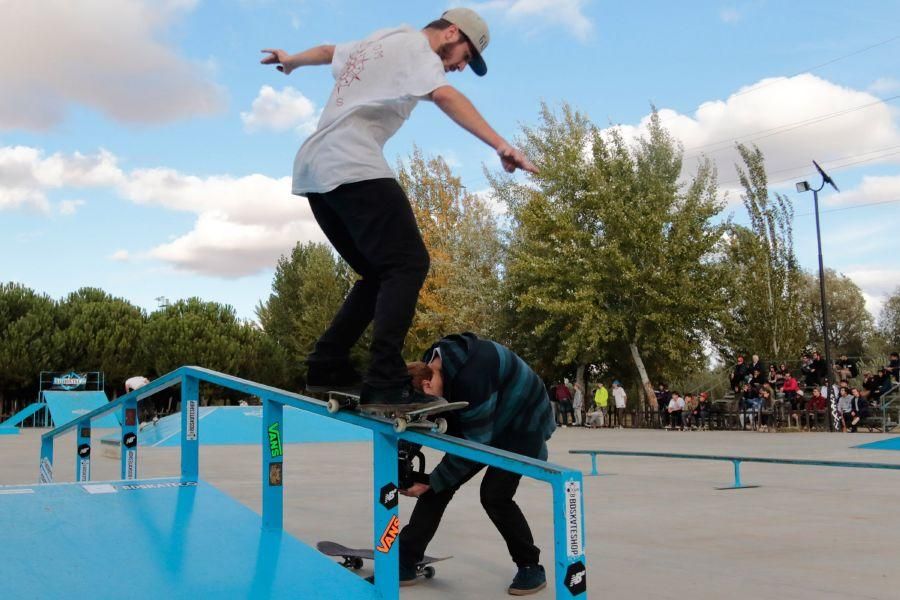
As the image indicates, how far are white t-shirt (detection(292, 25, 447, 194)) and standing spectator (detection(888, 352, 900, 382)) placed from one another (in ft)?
65.1

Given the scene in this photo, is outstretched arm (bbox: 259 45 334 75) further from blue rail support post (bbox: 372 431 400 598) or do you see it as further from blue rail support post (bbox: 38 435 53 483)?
blue rail support post (bbox: 38 435 53 483)

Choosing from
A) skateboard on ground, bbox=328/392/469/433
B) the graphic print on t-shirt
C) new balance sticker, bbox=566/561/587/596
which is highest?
the graphic print on t-shirt

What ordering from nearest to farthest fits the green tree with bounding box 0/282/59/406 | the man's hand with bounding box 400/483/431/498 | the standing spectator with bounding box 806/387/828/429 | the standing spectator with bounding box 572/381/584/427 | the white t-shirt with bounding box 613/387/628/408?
the man's hand with bounding box 400/483/431/498
the standing spectator with bounding box 806/387/828/429
the white t-shirt with bounding box 613/387/628/408
the standing spectator with bounding box 572/381/584/427
the green tree with bounding box 0/282/59/406

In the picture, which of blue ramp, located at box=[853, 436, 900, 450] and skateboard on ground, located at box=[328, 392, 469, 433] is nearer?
skateboard on ground, located at box=[328, 392, 469, 433]

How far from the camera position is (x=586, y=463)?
13.0 m

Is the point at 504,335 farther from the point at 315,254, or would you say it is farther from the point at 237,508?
the point at 237,508

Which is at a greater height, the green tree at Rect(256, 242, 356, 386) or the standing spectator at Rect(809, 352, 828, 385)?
the green tree at Rect(256, 242, 356, 386)

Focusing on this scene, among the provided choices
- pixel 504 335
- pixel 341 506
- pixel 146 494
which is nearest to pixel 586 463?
pixel 341 506

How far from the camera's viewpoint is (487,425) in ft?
12.0

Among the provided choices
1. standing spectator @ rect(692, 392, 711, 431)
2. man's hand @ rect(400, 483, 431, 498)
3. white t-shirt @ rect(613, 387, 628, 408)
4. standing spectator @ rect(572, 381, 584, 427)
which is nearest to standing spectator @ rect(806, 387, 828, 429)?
standing spectator @ rect(692, 392, 711, 431)

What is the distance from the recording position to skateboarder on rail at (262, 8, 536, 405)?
10.0 ft

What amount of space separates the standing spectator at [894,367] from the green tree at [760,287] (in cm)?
732

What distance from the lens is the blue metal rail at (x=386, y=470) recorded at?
2252 millimetres

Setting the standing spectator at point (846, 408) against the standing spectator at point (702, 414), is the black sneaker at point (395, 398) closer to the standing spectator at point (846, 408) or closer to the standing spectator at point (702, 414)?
the standing spectator at point (846, 408)
